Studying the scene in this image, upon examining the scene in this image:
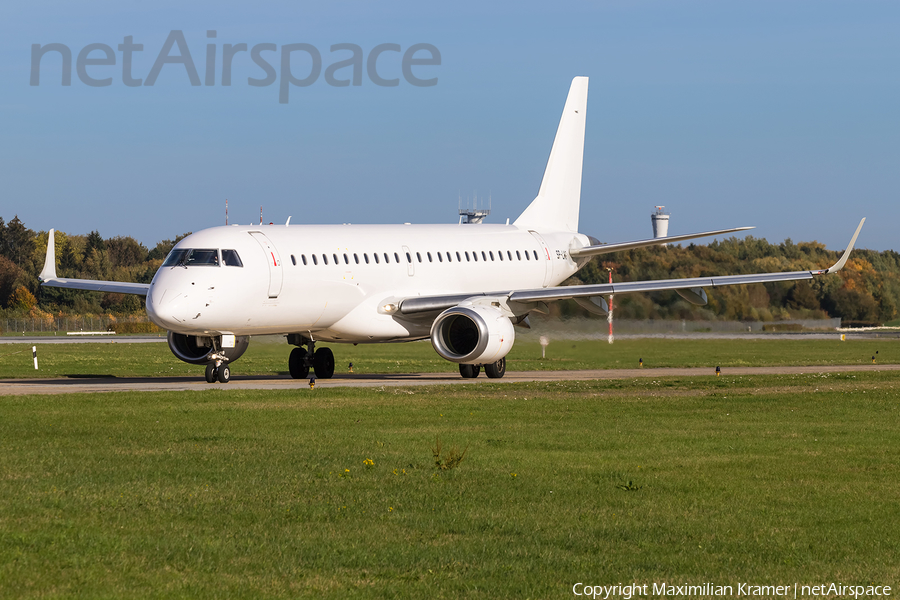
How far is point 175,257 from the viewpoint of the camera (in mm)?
28016

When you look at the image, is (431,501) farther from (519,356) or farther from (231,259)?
(519,356)

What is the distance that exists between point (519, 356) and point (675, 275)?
8642mm

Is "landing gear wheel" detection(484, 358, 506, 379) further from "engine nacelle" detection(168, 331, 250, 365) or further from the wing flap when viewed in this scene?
the wing flap

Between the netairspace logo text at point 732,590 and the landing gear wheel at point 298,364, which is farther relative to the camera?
the landing gear wheel at point 298,364

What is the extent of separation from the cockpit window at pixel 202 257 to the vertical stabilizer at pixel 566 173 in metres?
14.4

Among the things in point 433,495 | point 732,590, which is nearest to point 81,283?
point 433,495

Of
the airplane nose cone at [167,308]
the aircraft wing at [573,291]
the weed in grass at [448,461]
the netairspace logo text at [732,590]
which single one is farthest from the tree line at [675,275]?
the netairspace logo text at [732,590]

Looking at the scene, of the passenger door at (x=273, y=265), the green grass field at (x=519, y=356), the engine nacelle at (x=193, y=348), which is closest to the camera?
the passenger door at (x=273, y=265)

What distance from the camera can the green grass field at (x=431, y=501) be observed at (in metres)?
9.24

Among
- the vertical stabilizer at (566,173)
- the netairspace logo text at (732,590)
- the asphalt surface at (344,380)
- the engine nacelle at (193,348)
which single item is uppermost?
the vertical stabilizer at (566,173)

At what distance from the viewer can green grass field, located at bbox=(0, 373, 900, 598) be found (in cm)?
924

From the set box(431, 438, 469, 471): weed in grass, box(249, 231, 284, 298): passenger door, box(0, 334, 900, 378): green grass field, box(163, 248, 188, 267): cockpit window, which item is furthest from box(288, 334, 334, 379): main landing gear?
box(431, 438, 469, 471): weed in grass

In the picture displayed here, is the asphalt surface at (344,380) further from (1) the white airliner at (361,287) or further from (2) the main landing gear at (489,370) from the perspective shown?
(1) the white airliner at (361,287)

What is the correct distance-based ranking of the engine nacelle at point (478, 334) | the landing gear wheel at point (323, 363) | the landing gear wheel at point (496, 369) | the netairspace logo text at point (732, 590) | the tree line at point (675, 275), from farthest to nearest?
the tree line at point (675, 275) → the landing gear wheel at point (323, 363) → the landing gear wheel at point (496, 369) → the engine nacelle at point (478, 334) → the netairspace logo text at point (732, 590)
